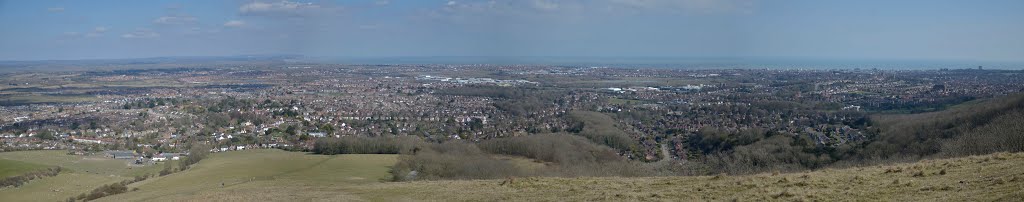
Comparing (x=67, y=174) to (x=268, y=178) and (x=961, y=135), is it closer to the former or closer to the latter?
(x=268, y=178)

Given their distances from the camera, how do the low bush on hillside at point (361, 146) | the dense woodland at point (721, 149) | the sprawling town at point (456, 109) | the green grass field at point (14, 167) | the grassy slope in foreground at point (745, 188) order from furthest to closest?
the sprawling town at point (456, 109), the low bush on hillside at point (361, 146), the green grass field at point (14, 167), the dense woodland at point (721, 149), the grassy slope in foreground at point (745, 188)

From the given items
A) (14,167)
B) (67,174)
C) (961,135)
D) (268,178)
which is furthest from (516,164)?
(14,167)

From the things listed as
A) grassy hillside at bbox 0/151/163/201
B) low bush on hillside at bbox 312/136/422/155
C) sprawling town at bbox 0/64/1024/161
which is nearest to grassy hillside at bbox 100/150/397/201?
low bush on hillside at bbox 312/136/422/155

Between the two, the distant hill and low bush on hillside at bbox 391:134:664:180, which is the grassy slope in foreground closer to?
low bush on hillside at bbox 391:134:664:180

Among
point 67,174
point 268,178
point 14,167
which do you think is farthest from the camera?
point 14,167

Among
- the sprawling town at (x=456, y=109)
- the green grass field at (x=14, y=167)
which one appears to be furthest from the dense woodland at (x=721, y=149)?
the green grass field at (x=14, y=167)

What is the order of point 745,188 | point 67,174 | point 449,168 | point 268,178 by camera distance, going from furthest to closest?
1. point 67,174
2. point 449,168
3. point 268,178
4. point 745,188

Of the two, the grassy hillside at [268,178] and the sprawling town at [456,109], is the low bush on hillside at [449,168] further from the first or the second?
the sprawling town at [456,109]
